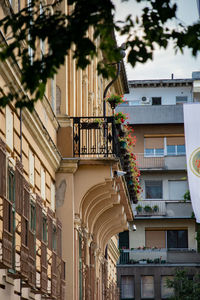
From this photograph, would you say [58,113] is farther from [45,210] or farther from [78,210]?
[45,210]

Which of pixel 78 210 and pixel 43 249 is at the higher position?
pixel 78 210

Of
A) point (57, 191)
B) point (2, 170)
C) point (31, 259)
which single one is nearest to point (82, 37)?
point (2, 170)

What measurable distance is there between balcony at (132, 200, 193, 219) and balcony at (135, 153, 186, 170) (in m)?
2.39

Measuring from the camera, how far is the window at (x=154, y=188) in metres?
61.3

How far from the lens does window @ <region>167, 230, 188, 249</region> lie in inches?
2344

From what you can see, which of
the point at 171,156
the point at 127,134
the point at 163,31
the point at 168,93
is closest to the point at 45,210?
the point at 127,134

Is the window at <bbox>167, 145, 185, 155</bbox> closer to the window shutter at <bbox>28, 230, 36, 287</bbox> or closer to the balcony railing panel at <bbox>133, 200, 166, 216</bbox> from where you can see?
the balcony railing panel at <bbox>133, 200, 166, 216</bbox>

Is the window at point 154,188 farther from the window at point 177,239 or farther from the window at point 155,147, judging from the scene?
the window at point 177,239

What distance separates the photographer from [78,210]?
21578 millimetres

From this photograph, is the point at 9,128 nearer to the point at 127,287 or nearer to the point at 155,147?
the point at 127,287

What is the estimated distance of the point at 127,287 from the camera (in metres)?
58.2

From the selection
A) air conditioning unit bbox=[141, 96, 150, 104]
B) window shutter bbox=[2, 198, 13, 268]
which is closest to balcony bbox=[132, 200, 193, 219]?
air conditioning unit bbox=[141, 96, 150, 104]

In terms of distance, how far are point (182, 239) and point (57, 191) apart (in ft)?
128

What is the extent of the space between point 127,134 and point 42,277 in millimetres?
9167
